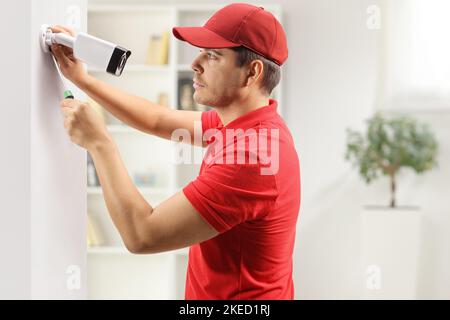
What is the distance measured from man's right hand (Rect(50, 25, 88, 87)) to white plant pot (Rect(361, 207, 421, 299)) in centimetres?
273

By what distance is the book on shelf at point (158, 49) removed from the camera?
12.6ft

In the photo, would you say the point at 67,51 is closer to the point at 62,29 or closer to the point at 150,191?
the point at 62,29

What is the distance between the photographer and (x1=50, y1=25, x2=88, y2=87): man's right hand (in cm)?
100

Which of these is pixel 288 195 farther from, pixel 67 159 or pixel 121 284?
pixel 121 284

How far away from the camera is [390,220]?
3.65m

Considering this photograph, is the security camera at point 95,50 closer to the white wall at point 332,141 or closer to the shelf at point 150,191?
the shelf at point 150,191

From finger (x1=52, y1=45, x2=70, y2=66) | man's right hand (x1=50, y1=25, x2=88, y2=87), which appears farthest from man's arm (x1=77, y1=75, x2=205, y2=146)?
finger (x1=52, y1=45, x2=70, y2=66)

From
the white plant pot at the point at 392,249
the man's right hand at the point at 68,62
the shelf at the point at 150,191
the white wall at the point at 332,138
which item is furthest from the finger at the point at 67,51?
the white wall at the point at 332,138

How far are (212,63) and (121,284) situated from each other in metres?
3.01

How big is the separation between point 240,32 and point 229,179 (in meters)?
0.28

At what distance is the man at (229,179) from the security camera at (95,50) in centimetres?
4

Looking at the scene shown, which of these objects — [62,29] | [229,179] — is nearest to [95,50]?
[62,29]

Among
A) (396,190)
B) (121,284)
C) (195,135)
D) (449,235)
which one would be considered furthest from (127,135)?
(195,135)

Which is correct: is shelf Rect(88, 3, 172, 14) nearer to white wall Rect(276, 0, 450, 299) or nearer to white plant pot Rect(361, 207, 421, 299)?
white wall Rect(276, 0, 450, 299)
